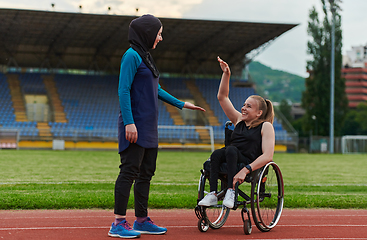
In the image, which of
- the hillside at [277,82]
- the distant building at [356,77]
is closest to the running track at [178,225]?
the distant building at [356,77]

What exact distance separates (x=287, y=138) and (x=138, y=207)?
1070 inches

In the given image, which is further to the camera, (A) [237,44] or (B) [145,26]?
(A) [237,44]

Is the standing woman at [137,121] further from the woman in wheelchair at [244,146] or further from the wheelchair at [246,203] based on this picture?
the woman in wheelchair at [244,146]

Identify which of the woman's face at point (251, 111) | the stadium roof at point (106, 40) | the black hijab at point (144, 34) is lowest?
the woman's face at point (251, 111)

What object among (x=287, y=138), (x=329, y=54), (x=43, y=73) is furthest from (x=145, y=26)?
(x=329, y=54)

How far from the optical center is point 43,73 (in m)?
36.0

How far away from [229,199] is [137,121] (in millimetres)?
1072

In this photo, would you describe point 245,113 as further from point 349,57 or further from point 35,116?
point 349,57

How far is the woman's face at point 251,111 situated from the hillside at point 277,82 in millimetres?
126507

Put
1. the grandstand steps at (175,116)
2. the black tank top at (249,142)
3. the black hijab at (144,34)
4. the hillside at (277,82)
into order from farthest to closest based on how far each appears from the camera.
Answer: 1. the hillside at (277,82)
2. the grandstand steps at (175,116)
3. the black tank top at (249,142)
4. the black hijab at (144,34)

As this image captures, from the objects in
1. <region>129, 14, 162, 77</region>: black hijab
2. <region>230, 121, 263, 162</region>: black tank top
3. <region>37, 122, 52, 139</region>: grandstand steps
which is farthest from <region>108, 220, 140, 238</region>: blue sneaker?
<region>37, 122, 52, 139</region>: grandstand steps

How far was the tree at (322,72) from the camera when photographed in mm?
38438

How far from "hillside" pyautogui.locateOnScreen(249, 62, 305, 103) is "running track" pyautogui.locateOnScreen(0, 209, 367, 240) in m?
126

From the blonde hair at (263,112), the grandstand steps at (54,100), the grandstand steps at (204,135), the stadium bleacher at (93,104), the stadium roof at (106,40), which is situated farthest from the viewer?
the grandstand steps at (54,100)
